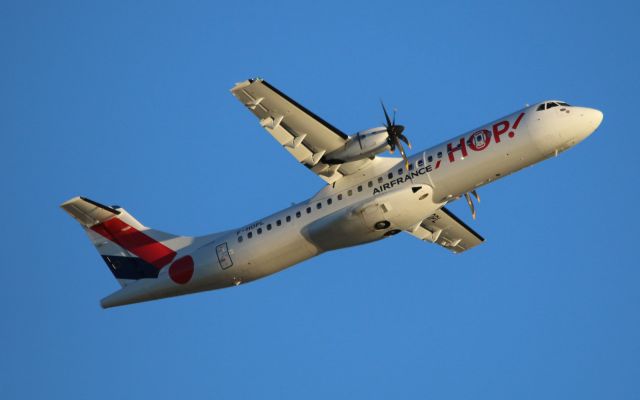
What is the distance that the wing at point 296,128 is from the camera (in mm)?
26016

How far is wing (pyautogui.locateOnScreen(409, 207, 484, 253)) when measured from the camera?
105 ft

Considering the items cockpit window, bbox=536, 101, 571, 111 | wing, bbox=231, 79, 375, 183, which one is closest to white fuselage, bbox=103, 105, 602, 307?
cockpit window, bbox=536, 101, 571, 111

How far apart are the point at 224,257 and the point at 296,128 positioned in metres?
5.07

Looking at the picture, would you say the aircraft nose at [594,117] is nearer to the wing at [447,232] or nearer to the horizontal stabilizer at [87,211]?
the wing at [447,232]

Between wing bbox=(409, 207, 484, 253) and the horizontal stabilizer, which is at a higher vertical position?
the horizontal stabilizer

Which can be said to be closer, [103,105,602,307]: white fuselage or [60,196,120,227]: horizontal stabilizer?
[103,105,602,307]: white fuselage

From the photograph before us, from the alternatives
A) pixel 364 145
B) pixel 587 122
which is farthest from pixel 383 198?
pixel 587 122

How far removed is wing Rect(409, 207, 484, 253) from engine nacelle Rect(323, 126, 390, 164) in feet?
18.9

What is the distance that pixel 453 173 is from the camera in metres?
26.9

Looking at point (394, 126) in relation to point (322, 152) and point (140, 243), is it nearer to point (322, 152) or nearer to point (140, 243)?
point (322, 152)

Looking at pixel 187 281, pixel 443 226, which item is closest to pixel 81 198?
pixel 187 281

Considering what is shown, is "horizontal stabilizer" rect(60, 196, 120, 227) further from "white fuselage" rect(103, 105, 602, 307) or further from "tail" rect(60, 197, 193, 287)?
"white fuselage" rect(103, 105, 602, 307)

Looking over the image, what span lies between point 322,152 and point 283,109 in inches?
82.7

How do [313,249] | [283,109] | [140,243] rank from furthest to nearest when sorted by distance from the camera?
[140,243] < [313,249] < [283,109]
